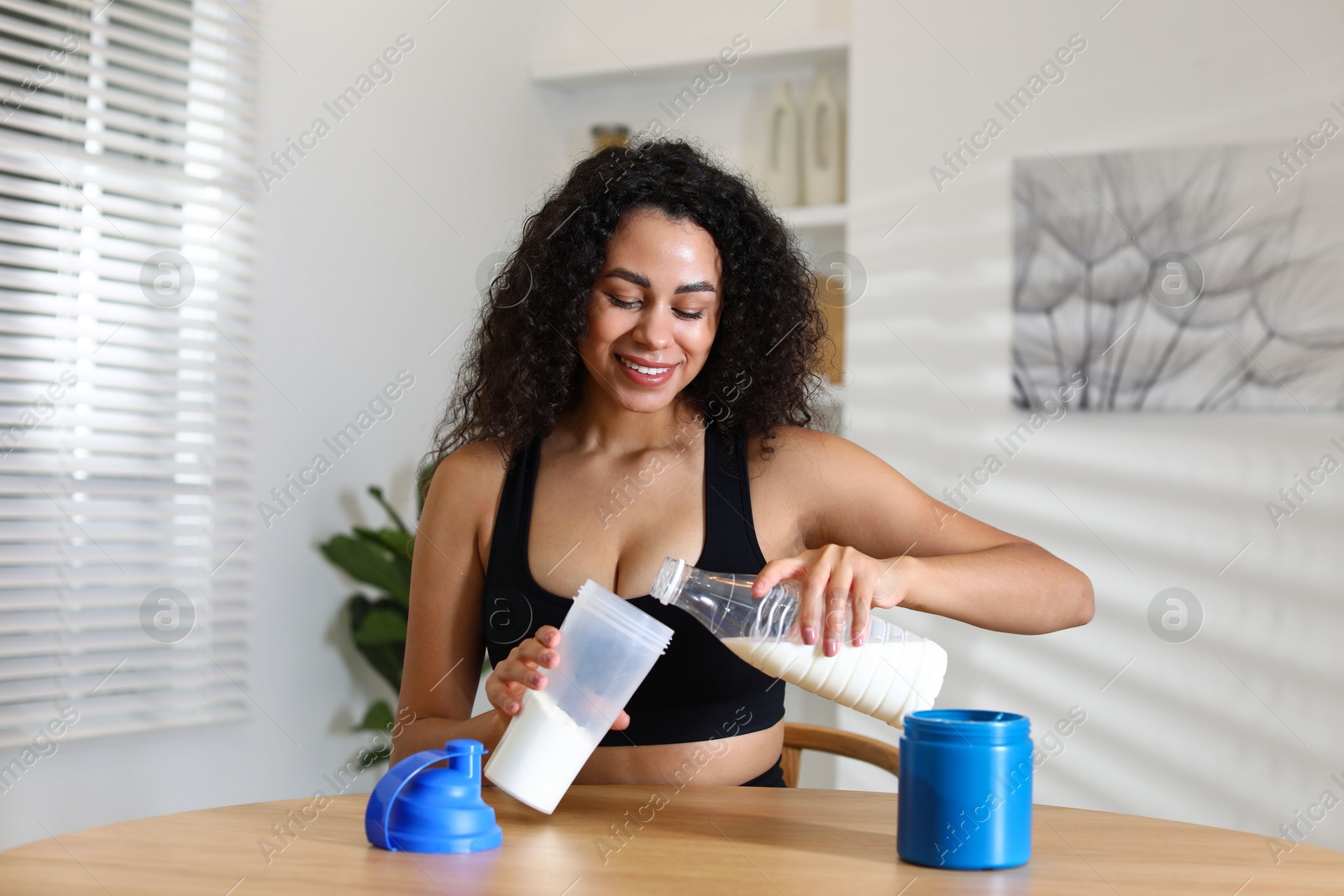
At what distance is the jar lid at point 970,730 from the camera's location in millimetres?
854

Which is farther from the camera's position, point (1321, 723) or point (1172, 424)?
point (1172, 424)

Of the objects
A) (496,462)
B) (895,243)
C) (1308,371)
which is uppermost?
(895,243)

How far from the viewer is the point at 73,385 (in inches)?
83.4

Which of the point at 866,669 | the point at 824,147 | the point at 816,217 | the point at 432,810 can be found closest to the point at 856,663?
the point at 866,669

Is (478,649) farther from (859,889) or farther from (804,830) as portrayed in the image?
(859,889)

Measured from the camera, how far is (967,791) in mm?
856

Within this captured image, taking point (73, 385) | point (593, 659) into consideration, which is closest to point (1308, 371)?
point (593, 659)

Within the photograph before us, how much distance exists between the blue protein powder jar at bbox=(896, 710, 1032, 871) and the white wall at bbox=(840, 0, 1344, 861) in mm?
1976

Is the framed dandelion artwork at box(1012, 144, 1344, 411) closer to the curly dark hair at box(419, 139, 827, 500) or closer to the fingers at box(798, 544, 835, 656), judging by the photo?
the curly dark hair at box(419, 139, 827, 500)

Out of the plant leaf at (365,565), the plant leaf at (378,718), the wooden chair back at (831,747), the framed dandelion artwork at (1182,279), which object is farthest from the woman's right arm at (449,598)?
the framed dandelion artwork at (1182,279)

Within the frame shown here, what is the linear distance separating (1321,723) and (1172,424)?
0.75 metres

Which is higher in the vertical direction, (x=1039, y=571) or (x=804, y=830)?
(x=1039, y=571)

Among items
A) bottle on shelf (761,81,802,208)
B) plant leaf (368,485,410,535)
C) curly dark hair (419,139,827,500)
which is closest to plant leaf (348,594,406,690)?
plant leaf (368,485,410,535)

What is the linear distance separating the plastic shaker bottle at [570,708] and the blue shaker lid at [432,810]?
0.04 metres
